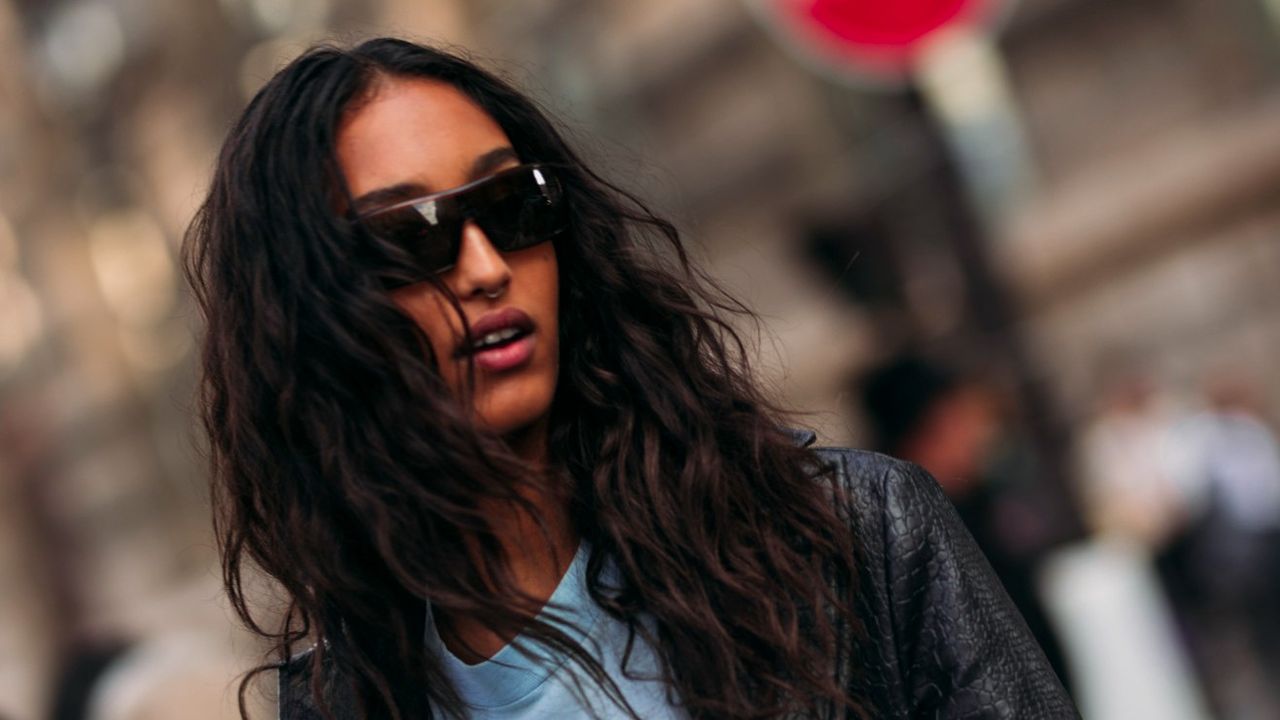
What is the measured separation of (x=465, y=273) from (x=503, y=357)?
0.10 meters

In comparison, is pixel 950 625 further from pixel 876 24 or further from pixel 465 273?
pixel 876 24

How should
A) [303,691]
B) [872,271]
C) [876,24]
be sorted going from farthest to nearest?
[872,271] < [876,24] < [303,691]

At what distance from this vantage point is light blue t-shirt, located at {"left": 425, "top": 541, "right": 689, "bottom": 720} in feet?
6.45

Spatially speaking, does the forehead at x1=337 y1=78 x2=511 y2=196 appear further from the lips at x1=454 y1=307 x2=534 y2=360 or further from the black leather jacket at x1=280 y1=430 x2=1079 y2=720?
the black leather jacket at x1=280 y1=430 x2=1079 y2=720

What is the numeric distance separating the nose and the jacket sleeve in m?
0.48

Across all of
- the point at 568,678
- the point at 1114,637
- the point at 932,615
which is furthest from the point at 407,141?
the point at 1114,637

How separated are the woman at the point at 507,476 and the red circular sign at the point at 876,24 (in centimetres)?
330

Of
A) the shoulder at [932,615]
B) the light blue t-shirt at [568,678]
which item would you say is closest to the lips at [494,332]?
the light blue t-shirt at [568,678]

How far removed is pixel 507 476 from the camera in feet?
6.48

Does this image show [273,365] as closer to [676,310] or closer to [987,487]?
[676,310]

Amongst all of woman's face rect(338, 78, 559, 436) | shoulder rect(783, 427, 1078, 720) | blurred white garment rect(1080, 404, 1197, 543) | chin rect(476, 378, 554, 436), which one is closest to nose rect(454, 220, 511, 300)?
woman's face rect(338, 78, 559, 436)

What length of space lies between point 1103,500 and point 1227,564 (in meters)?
1.18

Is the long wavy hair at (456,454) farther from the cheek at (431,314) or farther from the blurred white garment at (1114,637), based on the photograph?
the blurred white garment at (1114,637)

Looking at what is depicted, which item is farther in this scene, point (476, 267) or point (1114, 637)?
point (1114, 637)
